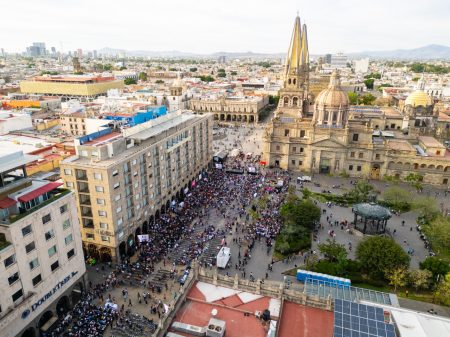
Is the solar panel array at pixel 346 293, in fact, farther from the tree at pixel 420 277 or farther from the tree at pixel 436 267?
the tree at pixel 436 267

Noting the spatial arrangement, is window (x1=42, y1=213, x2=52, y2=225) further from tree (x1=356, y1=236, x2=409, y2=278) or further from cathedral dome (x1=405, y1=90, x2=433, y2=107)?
cathedral dome (x1=405, y1=90, x2=433, y2=107)

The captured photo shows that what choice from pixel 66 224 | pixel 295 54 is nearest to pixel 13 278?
pixel 66 224

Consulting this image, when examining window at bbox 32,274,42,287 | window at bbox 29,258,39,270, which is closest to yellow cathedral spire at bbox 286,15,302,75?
window at bbox 29,258,39,270

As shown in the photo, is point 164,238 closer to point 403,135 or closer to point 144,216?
point 144,216

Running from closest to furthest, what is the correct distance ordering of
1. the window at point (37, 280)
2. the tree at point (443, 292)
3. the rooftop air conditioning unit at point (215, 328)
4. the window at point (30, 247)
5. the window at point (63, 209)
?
the rooftop air conditioning unit at point (215, 328) → the window at point (30, 247) → the window at point (37, 280) → the window at point (63, 209) → the tree at point (443, 292)

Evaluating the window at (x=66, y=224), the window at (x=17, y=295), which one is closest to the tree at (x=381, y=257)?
the window at (x=66, y=224)

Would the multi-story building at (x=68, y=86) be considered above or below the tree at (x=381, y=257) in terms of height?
above

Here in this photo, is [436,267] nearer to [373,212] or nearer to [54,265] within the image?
[373,212]
